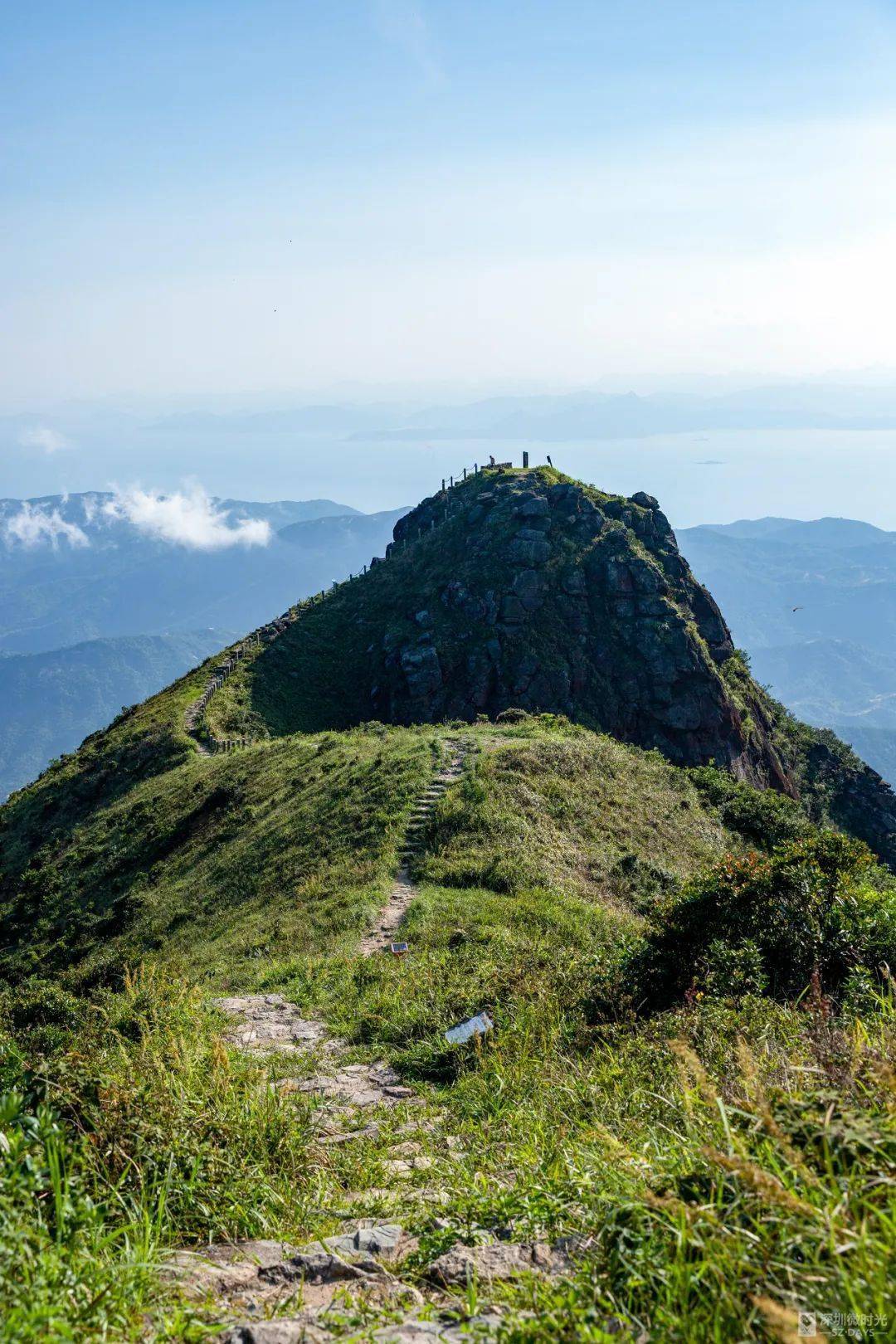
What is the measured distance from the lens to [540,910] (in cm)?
1496

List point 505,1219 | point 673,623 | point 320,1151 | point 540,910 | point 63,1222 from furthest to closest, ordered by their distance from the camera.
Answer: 1. point 673,623
2. point 540,910
3. point 320,1151
4. point 505,1219
5. point 63,1222

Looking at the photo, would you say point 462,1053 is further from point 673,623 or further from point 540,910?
point 673,623

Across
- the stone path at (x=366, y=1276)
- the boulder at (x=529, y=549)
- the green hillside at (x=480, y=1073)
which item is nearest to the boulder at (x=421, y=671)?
the boulder at (x=529, y=549)

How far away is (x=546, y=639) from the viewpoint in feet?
199

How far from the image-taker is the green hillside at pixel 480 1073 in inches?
128

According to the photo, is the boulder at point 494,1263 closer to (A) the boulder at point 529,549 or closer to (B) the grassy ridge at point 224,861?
(B) the grassy ridge at point 224,861

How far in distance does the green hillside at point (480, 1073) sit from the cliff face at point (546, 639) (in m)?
31.9

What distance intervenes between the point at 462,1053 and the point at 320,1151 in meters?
3.29

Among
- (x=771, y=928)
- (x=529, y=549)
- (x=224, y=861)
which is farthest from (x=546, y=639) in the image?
(x=771, y=928)

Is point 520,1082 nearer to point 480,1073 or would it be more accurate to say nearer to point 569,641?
point 480,1073

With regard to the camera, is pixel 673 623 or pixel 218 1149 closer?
pixel 218 1149

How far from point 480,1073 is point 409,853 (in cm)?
1148

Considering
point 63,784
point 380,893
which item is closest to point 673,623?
point 63,784

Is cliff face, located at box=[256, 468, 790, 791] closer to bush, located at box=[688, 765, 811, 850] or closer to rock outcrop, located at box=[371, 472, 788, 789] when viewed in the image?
rock outcrop, located at box=[371, 472, 788, 789]
